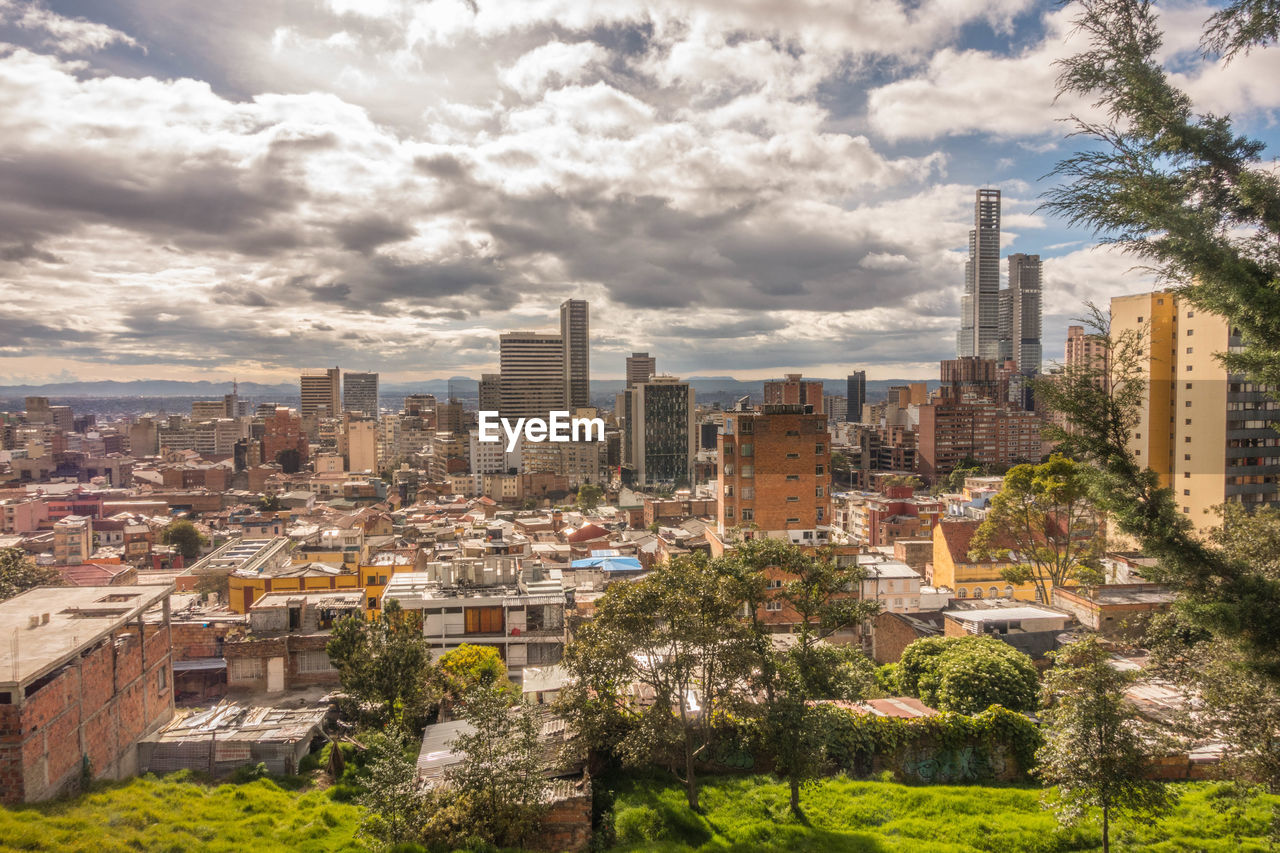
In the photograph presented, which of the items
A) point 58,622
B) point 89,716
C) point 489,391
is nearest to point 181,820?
point 89,716

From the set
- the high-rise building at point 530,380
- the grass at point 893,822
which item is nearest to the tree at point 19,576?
the grass at point 893,822

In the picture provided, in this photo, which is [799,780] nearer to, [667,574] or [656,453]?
[667,574]

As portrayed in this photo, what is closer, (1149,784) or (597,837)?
(1149,784)

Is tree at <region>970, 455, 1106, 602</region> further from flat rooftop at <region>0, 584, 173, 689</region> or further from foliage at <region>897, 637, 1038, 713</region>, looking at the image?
flat rooftop at <region>0, 584, 173, 689</region>

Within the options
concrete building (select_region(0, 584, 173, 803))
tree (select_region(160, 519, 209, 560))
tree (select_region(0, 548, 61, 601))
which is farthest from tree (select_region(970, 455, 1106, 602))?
tree (select_region(160, 519, 209, 560))

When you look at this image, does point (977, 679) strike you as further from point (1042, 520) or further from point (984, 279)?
point (984, 279)

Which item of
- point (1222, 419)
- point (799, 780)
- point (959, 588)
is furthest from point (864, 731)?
point (1222, 419)

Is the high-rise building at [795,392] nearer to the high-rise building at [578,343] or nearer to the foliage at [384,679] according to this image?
the foliage at [384,679]
